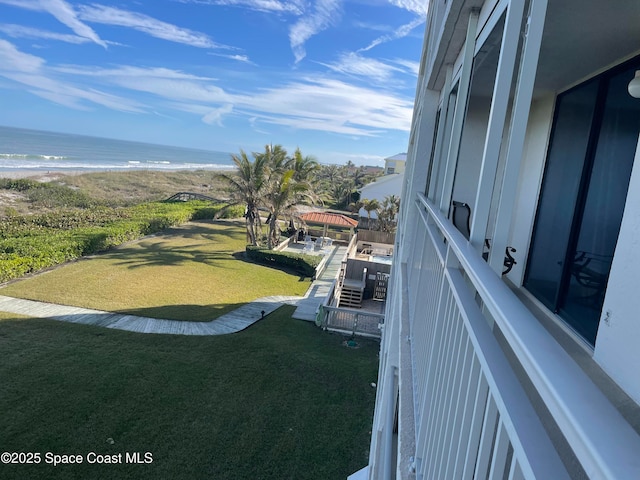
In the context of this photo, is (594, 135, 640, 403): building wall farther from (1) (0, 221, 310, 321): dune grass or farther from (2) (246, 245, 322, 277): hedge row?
(2) (246, 245, 322, 277): hedge row

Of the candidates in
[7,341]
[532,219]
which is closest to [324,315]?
[7,341]

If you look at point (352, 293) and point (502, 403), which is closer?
point (502, 403)

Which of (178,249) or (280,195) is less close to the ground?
(280,195)

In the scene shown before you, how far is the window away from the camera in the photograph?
257 cm

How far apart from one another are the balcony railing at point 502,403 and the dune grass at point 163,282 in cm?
1166

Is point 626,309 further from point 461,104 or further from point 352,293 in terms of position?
point 352,293

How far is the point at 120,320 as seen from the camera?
11477mm

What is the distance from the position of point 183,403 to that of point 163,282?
8078mm

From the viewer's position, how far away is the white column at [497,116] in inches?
50.6

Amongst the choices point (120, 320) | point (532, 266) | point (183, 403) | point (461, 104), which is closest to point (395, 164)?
point (120, 320)

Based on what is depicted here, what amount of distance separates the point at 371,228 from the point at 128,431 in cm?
2488

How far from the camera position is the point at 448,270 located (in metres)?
1.56

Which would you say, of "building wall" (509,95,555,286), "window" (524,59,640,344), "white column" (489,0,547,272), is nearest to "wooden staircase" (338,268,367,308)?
"building wall" (509,95,555,286)

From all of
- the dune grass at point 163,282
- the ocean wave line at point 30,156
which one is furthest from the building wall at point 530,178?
the ocean wave line at point 30,156
